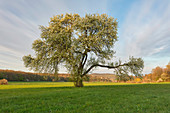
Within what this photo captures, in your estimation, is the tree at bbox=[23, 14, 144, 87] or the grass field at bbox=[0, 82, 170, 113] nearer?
the grass field at bbox=[0, 82, 170, 113]

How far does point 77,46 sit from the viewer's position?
75.0 feet

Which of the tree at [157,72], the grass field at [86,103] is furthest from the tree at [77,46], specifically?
the tree at [157,72]

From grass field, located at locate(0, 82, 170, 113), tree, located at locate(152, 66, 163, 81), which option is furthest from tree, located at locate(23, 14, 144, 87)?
tree, located at locate(152, 66, 163, 81)

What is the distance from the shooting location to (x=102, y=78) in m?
111

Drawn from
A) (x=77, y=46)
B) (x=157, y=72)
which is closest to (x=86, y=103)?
(x=77, y=46)

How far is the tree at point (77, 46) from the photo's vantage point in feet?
76.2

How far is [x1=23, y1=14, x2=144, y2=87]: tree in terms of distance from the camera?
23.2 m

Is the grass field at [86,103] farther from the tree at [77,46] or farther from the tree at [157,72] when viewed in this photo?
the tree at [157,72]

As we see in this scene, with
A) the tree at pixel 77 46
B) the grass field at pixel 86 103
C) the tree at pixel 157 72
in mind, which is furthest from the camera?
the tree at pixel 157 72

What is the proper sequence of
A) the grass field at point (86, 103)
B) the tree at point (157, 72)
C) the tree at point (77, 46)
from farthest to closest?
the tree at point (157, 72) < the tree at point (77, 46) < the grass field at point (86, 103)

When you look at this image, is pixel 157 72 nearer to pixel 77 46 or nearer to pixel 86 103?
pixel 77 46

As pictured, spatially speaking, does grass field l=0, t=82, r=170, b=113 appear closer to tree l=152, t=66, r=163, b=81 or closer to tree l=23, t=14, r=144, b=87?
tree l=23, t=14, r=144, b=87

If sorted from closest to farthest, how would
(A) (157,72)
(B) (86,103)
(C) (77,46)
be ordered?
(B) (86,103) < (C) (77,46) < (A) (157,72)

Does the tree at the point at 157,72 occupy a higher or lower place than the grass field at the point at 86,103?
higher
